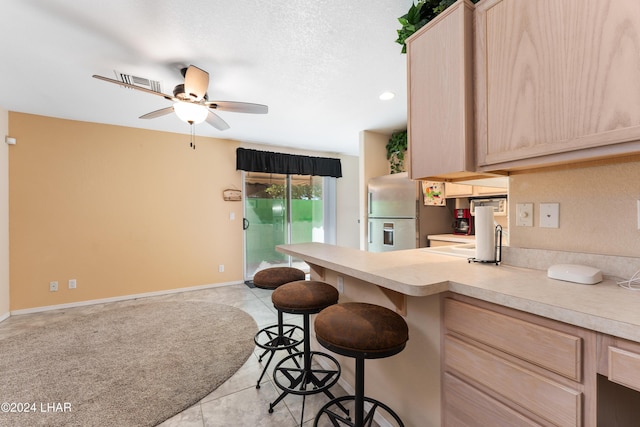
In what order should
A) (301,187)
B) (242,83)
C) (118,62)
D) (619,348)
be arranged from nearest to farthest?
(619,348) → (118,62) → (242,83) → (301,187)

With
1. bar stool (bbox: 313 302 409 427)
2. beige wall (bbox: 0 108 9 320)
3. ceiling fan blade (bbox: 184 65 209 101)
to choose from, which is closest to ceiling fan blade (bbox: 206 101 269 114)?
ceiling fan blade (bbox: 184 65 209 101)

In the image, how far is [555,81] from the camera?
1.01m

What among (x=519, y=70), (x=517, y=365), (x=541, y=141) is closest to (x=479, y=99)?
(x=519, y=70)

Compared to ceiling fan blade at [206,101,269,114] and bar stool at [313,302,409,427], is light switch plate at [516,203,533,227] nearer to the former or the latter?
bar stool at [313,302,409,427]

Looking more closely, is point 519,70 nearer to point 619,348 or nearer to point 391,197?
point 619,348

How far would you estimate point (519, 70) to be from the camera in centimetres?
110

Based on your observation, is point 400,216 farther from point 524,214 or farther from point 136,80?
point 136,80

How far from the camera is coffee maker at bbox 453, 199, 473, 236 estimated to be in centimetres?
369

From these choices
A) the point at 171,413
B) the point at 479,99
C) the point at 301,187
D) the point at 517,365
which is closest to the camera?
the point at 517,365

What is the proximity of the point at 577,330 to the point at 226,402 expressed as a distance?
1944 mm

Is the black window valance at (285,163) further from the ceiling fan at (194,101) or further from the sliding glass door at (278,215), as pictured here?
the ceiling fan at (194,101)

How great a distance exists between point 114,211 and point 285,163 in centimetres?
278

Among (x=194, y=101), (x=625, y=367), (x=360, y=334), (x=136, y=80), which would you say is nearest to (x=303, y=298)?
(x=360, y=334)

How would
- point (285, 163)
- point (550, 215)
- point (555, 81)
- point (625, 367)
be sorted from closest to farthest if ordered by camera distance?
point (625, 367) < point (555, 81) < point (550, 215) < point (285, 163)
